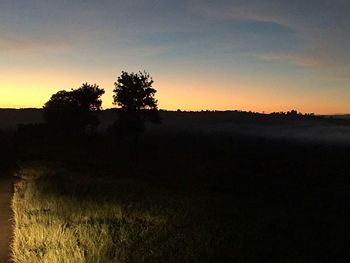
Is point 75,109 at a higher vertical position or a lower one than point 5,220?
higher

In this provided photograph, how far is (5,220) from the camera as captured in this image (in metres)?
14.6

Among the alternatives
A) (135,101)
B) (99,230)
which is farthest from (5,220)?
(135,101)

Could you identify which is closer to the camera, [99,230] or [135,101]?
[99,230]

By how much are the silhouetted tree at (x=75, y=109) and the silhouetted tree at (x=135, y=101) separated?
16733 millimetres

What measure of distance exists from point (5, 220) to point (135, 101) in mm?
46849

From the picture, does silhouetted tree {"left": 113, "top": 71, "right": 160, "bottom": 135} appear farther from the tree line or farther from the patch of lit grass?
the patch of lit grass

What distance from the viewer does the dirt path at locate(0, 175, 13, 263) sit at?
36.2 feet

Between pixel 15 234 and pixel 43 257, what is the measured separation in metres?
2.55

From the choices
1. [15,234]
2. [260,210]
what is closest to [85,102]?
[260,210]

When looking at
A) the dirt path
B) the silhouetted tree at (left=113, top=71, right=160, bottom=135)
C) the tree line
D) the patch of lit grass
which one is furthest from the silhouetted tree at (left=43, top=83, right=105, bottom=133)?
the patch of lit grass

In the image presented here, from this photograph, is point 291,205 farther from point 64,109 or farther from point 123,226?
point 64,109

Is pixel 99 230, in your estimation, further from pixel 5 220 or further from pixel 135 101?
pixel 135 101

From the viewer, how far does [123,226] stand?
→ 13273mm

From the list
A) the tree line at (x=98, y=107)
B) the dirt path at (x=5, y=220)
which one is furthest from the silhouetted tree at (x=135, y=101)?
the dirt path at (x=5, y=220)
